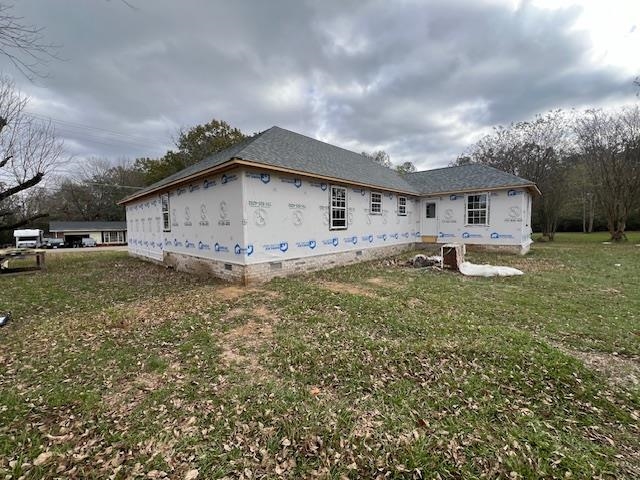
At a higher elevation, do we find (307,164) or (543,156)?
(543,156)

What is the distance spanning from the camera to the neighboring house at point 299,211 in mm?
7656

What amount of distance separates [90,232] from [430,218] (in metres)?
41.0

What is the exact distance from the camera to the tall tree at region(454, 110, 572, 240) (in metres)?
21.1

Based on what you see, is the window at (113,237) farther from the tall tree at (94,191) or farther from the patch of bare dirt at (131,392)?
the patch of bare dirt at (131,392)

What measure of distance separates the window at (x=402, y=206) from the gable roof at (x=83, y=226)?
38.3m

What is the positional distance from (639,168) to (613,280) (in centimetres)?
1677

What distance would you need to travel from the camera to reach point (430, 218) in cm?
1534

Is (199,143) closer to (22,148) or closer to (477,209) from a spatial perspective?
(22,148)

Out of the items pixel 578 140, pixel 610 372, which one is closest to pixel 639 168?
pixel 578 140

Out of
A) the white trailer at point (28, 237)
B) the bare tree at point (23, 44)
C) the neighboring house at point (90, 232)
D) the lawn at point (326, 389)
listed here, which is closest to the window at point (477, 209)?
the lawn at point (326, 389)

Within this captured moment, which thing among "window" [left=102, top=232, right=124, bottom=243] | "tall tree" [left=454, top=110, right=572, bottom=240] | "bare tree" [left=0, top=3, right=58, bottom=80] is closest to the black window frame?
"tall tree" [left=454, top=110, right=572, bottom=240]

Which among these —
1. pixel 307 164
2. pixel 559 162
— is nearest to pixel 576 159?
pixel 559 162

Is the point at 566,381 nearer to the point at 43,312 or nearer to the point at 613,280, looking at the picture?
the point at 613,280

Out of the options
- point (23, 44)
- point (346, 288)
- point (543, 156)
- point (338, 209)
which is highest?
point (543, 156)
